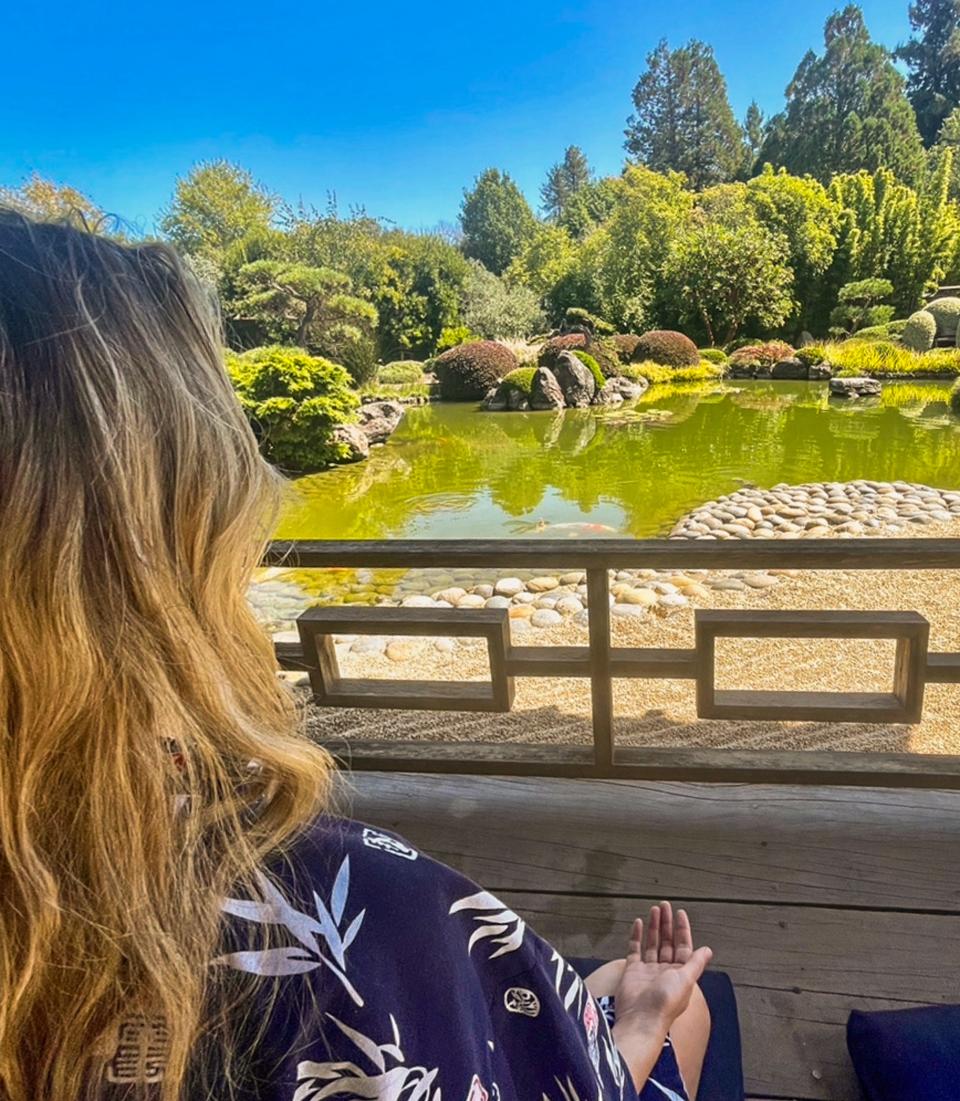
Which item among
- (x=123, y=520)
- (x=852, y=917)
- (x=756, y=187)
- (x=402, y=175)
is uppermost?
(x=402, y=175)

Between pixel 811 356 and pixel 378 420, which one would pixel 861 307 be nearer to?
pixel 811 356

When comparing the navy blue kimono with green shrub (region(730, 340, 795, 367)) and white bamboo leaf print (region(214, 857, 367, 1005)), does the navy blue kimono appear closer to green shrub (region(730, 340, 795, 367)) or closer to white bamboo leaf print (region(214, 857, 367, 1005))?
white bamboo leaf print (region(214, 857, 367, 1005))

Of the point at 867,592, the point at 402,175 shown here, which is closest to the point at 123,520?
the point at 867,592

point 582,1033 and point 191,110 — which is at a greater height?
point 191,110

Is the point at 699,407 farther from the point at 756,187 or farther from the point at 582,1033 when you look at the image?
the point at 582,1033

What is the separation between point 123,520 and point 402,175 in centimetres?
2638

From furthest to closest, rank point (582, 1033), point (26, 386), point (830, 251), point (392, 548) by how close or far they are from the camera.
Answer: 1. point (830, 251)
2. point (392, 548)
3. point (582, 1033)
4. point (26, 386)

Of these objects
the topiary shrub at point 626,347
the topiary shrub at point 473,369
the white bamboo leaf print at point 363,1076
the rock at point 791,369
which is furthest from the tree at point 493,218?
the white bamboo leaf print at point 363,1076

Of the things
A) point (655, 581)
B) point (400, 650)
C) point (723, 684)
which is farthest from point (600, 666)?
point (655, 581)

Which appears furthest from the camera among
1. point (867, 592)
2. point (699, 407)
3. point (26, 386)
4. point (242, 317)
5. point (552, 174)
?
point (552, 174)

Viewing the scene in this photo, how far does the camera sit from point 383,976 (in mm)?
331

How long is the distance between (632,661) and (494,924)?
90cm

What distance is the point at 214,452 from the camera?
35cm

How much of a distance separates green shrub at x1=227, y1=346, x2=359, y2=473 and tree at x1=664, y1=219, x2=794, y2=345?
33.9ft
